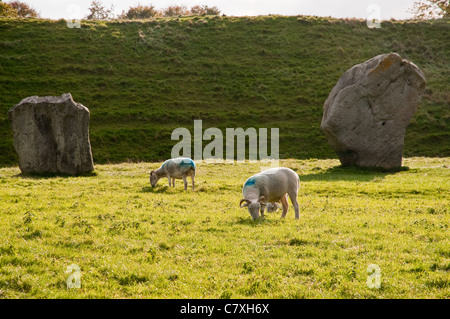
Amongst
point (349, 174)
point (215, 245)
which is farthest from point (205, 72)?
point (215, 245)

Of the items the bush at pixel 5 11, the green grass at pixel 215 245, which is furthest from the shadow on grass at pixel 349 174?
the bush at pixel 5 11

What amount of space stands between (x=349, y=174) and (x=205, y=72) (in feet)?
106

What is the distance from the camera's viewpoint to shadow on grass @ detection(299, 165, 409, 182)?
25.2m

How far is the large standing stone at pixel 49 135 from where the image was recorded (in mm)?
26516

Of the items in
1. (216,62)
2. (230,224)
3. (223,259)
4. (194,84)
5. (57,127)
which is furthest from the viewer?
(216,62)

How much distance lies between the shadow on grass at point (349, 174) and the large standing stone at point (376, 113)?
482mm

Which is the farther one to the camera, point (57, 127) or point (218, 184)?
point (57, 127)

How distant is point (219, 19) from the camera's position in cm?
6875

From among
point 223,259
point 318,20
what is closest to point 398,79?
point 223,259

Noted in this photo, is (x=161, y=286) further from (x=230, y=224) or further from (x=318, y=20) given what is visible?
(x=318, y=20)

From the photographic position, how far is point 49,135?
26.8 m

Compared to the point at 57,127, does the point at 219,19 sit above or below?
above

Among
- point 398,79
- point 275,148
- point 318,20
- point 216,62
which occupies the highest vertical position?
point 318,20

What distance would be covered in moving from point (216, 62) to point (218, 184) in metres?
38.0
